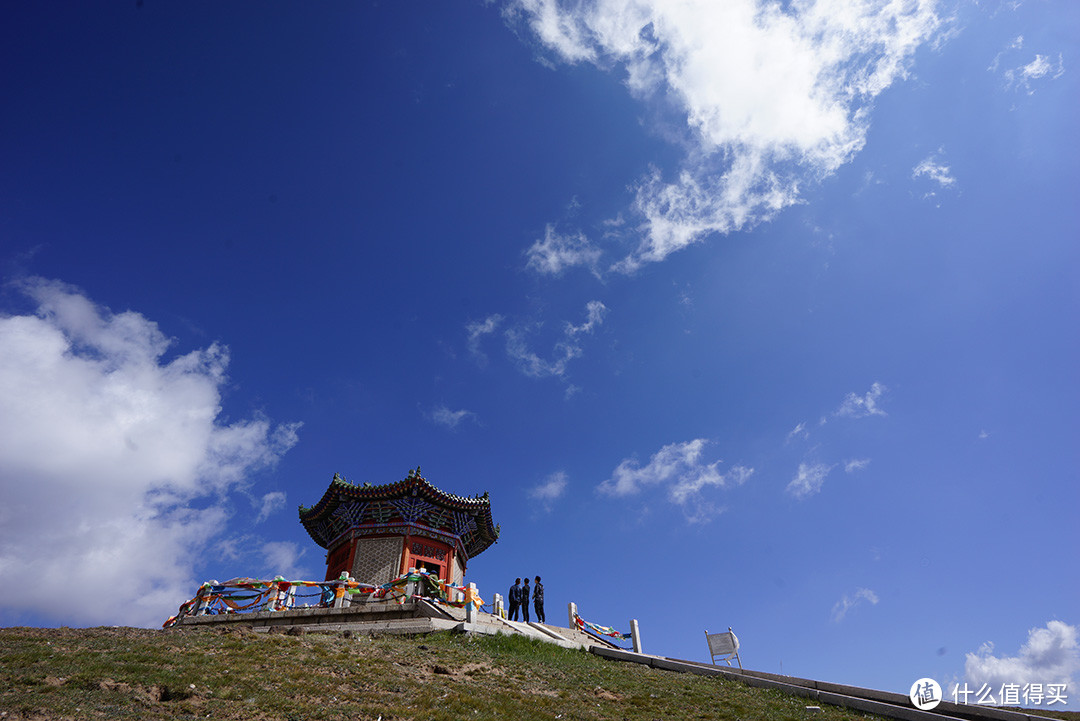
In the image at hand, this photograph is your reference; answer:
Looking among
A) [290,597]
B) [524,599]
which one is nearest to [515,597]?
[524,599]

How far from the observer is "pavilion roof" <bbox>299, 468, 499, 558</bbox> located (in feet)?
97.3

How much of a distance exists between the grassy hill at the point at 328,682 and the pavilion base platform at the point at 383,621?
86cm

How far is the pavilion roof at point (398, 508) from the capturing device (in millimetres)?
29656

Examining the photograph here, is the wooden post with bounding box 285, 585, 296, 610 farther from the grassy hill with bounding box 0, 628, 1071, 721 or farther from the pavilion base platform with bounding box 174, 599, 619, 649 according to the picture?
the grassy hill with bounding box 0, 628, 1071, 721

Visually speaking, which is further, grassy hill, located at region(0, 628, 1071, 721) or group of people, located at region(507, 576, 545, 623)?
group of people, located at region(507, 576, 545, 623)

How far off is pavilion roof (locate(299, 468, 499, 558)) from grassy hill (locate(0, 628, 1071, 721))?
1359 centimetres

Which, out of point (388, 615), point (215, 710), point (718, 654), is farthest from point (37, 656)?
point (718, 654)

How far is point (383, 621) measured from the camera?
1794cm

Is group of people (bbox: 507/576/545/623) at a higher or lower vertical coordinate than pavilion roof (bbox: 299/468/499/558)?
lower

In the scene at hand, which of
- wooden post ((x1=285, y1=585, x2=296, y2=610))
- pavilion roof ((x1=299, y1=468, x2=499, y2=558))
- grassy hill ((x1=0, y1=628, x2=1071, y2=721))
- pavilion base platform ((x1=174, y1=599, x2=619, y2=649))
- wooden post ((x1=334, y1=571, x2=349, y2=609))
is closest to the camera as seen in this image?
grassy hill ((x1=0, y1=628, x2=1071, y2=721))

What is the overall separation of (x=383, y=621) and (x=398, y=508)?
39.6 feet

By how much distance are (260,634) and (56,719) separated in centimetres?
697
